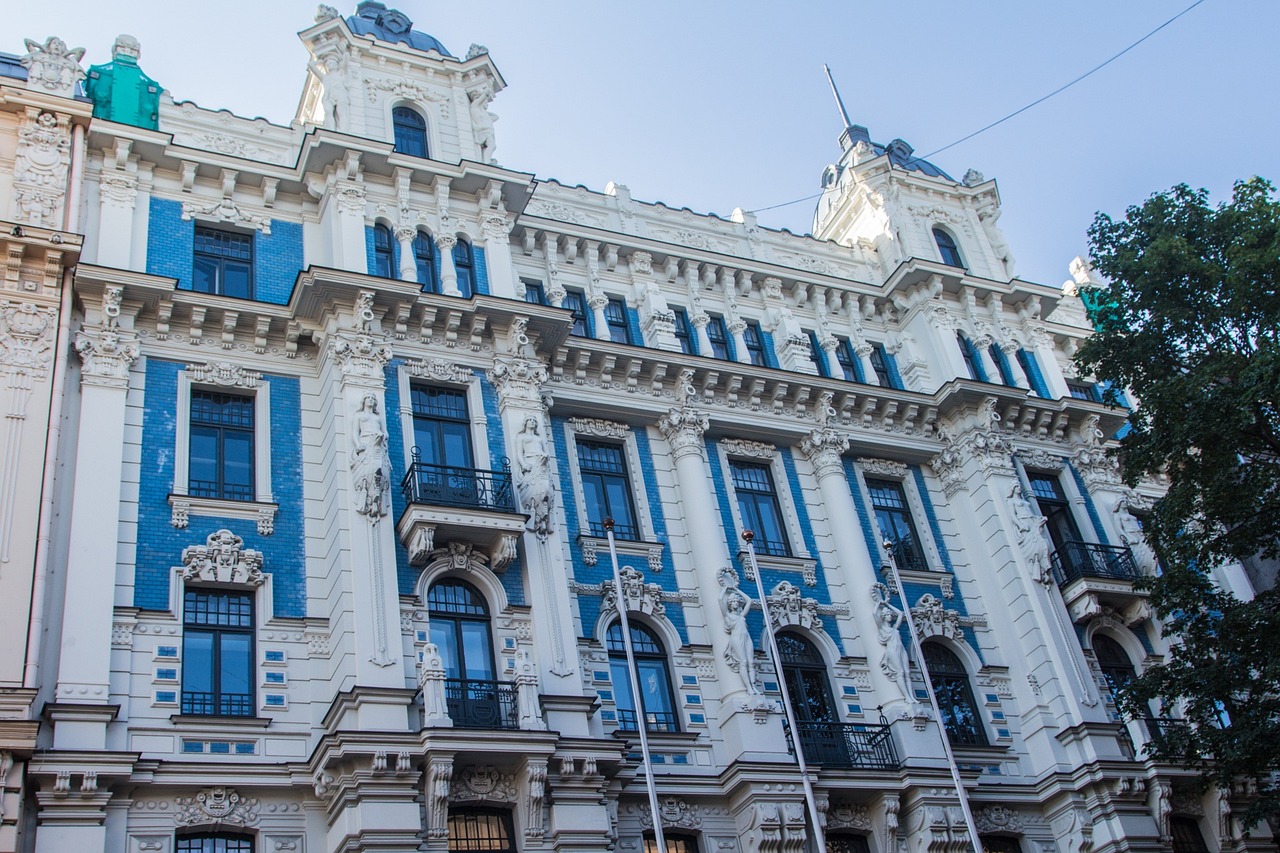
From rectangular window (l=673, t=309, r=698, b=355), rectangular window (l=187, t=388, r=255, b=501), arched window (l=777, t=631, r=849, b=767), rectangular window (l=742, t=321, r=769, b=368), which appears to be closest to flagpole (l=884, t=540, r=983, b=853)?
arched window (l=777, t=631, r=849, b=767)

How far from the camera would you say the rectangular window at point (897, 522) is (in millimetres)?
33531

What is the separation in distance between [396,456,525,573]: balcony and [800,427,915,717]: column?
897 centimetres

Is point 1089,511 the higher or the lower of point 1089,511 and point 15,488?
the higher

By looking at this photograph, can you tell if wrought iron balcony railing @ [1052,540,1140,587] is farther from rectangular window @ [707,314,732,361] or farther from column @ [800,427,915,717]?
rectangular window @ [707,314,732,361]

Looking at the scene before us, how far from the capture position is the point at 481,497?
89.2 feet

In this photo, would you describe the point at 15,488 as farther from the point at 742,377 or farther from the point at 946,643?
the point at 946,643

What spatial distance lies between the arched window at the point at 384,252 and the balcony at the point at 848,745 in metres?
13.7

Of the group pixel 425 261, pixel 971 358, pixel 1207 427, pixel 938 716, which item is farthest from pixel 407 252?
pixel 1207 427

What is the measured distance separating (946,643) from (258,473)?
16.8 metres

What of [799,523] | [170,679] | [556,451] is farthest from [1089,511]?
[170,679]

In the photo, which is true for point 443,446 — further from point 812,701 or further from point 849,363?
point 849,363

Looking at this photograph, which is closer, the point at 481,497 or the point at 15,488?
the point at 15,488

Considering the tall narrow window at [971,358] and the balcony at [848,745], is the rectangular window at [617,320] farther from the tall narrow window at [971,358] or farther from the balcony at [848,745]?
the balcony at [848,745]

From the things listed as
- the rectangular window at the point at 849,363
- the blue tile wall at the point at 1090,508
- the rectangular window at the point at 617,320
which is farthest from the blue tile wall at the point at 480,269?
the blue tile wall at the point at 1090,508
